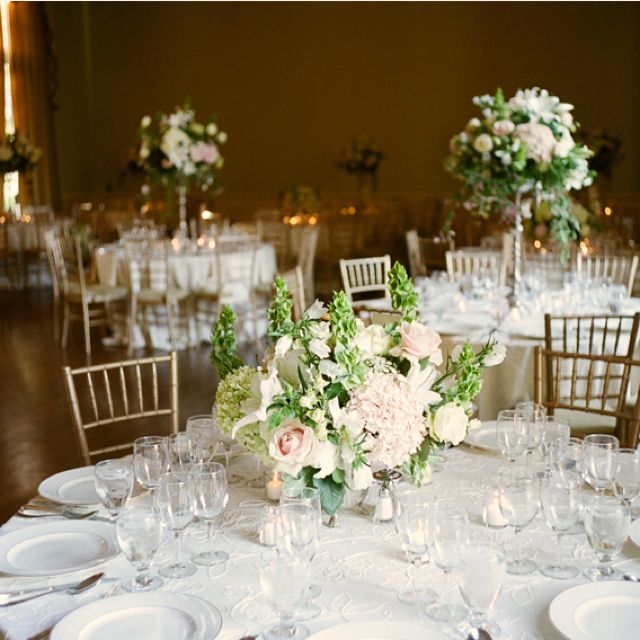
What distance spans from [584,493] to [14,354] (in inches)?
245

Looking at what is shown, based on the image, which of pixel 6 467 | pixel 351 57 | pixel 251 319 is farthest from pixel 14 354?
pixel 351 57

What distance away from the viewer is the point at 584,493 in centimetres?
221

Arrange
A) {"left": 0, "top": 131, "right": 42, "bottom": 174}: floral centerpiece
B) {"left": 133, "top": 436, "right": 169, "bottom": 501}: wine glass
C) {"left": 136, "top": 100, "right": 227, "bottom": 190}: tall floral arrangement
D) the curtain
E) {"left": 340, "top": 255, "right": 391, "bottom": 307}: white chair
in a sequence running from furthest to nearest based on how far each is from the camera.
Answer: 1. the curtain
2. {"left": 0, "top": 131, "right": 42, "bottom": 174}: floral centerpiece
3. {"left": 136, "top": 100, "right": 227, "bottom": 190}: tall floral arrangement
4. {"left": 340, "top": 255, "right": 391, "bottom": 307}: white chair
5. {"left": 133, "top": 436, "right": 169, "bottom": 501}: wine glass

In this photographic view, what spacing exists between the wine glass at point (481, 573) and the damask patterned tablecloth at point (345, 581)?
59 millimetres

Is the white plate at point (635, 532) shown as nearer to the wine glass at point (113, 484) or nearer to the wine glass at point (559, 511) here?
the wine glass at point (559, 511)

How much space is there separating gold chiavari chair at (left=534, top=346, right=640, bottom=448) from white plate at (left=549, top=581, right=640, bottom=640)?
1.22 metres

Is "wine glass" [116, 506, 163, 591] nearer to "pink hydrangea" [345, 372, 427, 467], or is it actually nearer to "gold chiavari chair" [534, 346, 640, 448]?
→ "pink hydrangea" [345, 372, 427, 467]

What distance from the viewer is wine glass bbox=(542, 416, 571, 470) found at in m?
2.31

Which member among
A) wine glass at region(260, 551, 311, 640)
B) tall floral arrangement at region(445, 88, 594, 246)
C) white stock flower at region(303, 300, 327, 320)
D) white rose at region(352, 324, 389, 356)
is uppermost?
tall floral arrangement at region(445, 88, 594, 246)

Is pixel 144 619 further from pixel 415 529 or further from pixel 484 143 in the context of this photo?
pixel 484 143

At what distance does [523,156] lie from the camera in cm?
413

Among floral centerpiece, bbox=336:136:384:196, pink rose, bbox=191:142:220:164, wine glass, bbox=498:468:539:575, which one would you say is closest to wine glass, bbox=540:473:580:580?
wine glass, bbox=498:468:539:575

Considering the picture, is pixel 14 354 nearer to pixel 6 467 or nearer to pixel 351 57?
pixel 6 467

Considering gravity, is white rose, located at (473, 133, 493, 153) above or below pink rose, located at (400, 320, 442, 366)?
above
